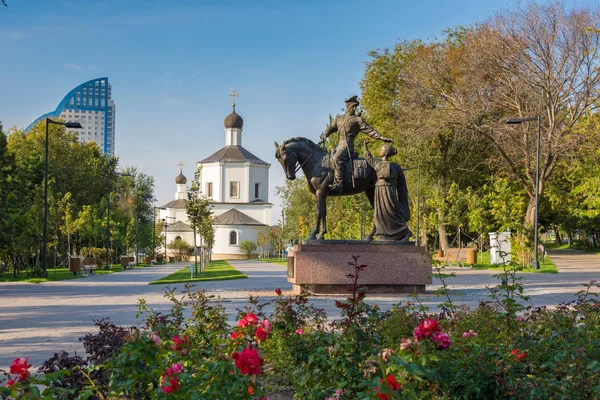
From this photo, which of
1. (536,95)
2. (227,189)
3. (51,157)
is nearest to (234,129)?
(227,189)

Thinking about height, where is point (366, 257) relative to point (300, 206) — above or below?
below

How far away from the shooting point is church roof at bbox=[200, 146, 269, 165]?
96562 mm

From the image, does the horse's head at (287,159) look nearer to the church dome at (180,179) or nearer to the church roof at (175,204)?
the church roof at (175,204)

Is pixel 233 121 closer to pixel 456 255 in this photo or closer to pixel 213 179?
pixel 213 179

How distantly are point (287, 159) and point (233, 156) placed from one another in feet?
265

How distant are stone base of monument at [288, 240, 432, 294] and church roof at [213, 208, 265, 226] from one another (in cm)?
7275

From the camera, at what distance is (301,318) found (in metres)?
7.92

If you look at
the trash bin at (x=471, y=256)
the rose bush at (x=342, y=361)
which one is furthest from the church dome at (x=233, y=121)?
the rose bush at (x=342, y=361)

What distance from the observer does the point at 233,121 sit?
101 metres

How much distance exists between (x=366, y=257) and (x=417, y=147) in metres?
26.9

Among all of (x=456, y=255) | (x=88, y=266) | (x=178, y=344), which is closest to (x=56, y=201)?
(x=88, y=266)

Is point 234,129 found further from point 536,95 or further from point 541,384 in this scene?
point 541,384

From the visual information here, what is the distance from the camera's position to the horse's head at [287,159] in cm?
1725

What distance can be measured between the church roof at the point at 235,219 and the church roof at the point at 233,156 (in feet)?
23.4
